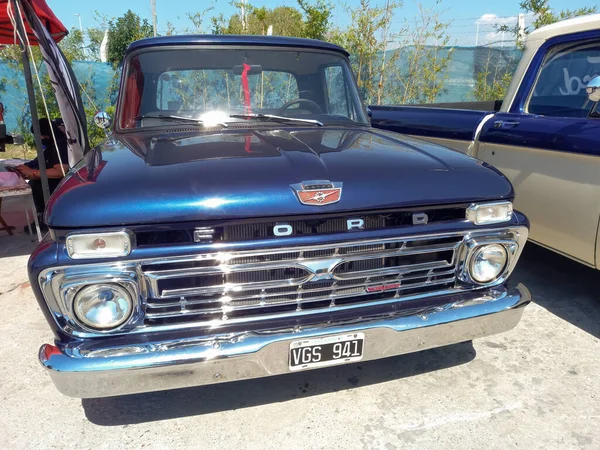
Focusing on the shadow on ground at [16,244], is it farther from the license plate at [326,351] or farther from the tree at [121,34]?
the tree at [121,34]

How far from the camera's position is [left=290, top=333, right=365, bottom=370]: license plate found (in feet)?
6.70

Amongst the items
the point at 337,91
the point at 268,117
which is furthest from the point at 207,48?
the point at 337,91

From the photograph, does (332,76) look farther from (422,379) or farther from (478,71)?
(478,71)

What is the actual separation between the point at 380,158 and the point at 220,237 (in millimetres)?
890

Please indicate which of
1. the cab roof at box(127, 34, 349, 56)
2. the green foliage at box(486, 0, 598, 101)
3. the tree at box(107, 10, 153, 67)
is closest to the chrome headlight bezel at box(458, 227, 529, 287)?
the cab roof at box(127, 34, 349, 56)

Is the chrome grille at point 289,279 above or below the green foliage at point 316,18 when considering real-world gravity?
below

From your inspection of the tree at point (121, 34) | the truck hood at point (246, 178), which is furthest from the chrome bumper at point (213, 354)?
the tree at point (121, 34)

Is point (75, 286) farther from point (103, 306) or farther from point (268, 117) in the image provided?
point (268, 117)

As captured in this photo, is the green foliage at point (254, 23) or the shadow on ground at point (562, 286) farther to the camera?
the green foliage at point (254, 23)

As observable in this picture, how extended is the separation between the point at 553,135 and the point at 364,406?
2197mm

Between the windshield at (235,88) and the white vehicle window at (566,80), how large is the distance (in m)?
1.47

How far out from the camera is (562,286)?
3.99m

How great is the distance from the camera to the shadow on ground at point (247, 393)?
247cm

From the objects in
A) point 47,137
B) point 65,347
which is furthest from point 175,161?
point 47,137
